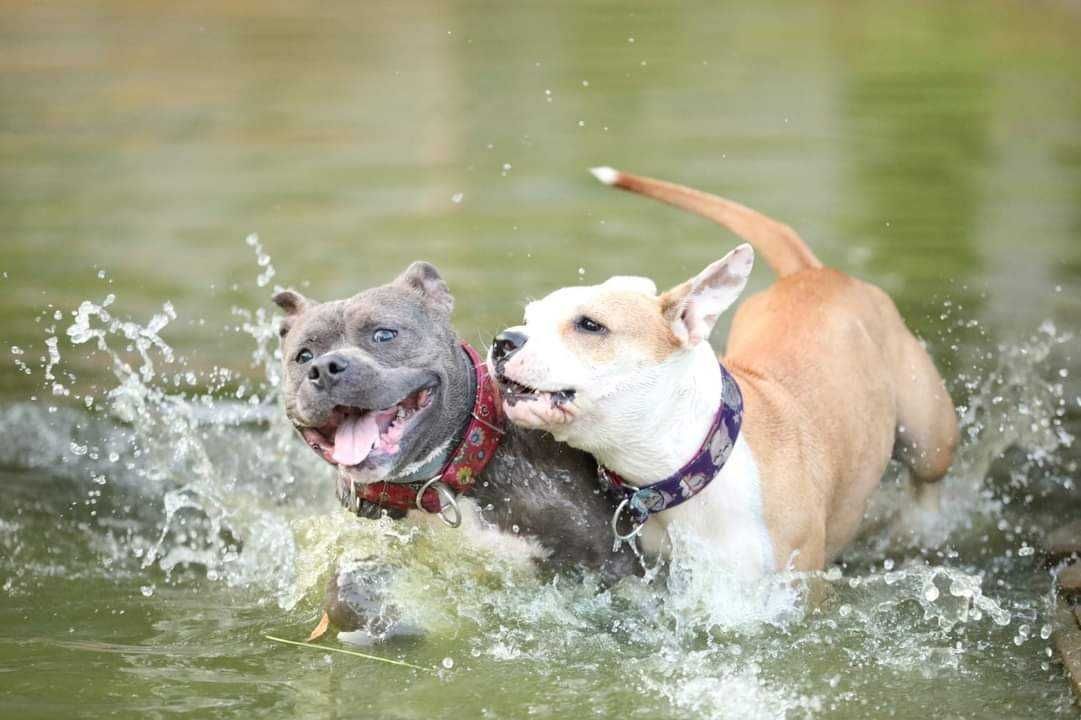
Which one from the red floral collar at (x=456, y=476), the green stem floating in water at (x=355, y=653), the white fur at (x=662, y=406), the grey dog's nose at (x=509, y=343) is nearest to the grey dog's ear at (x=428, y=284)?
the red floral collar at (x=456, y=476)

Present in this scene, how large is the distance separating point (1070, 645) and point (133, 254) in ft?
25.1

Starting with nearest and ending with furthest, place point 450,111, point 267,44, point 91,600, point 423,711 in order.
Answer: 1. point 423,711
2. point 91,600
3. point 450,111
4. point 267,44

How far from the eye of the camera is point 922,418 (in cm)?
661

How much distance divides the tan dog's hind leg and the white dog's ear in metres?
1.69

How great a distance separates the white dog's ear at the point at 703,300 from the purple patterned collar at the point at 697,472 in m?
0.31

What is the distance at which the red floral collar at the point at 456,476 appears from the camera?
5.21 meters

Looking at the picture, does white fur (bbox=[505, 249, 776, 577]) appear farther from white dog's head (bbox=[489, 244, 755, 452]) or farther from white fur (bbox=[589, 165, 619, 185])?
white fur (bbox=[589, 165, 619, 185])

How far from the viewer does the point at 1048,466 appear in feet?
24.0

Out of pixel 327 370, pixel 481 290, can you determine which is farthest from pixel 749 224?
pixel 481 290

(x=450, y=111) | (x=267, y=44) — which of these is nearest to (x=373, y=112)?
(x=450, y=111)

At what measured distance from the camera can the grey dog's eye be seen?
5.20 meters

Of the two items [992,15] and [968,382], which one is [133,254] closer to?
[968,382]

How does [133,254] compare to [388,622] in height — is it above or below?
below

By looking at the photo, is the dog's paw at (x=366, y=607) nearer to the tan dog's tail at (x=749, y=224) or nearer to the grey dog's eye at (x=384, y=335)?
the grey dog's eye at (x=384, y=335)
